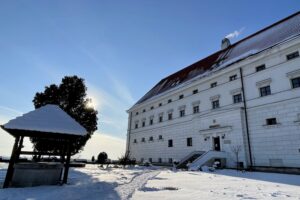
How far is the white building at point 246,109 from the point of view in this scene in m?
18.0

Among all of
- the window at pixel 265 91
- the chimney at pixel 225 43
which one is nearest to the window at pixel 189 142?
the window at pixel 265 91

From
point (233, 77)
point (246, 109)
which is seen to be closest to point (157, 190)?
point (246, 109)

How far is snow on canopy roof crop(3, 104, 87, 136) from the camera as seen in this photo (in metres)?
8.54

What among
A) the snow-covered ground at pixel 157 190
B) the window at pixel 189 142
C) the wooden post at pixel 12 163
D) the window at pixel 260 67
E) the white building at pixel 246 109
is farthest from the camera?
the window at pixel 189 142

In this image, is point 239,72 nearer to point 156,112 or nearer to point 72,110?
point 156,112

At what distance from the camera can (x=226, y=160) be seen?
69.5 ft

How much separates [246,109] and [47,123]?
61.8ft

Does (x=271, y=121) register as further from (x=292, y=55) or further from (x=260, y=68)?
(x=292, y=55)

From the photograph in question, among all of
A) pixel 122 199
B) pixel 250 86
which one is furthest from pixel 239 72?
pixel 122 199

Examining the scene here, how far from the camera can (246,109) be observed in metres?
21.2

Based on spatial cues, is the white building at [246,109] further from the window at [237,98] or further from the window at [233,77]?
the window at [233,77]

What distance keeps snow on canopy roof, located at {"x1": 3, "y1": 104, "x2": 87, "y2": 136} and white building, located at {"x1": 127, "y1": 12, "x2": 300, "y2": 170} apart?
44.5 feet

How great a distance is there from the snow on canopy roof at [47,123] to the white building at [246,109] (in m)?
13.6

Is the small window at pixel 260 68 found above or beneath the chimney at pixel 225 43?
beneath
